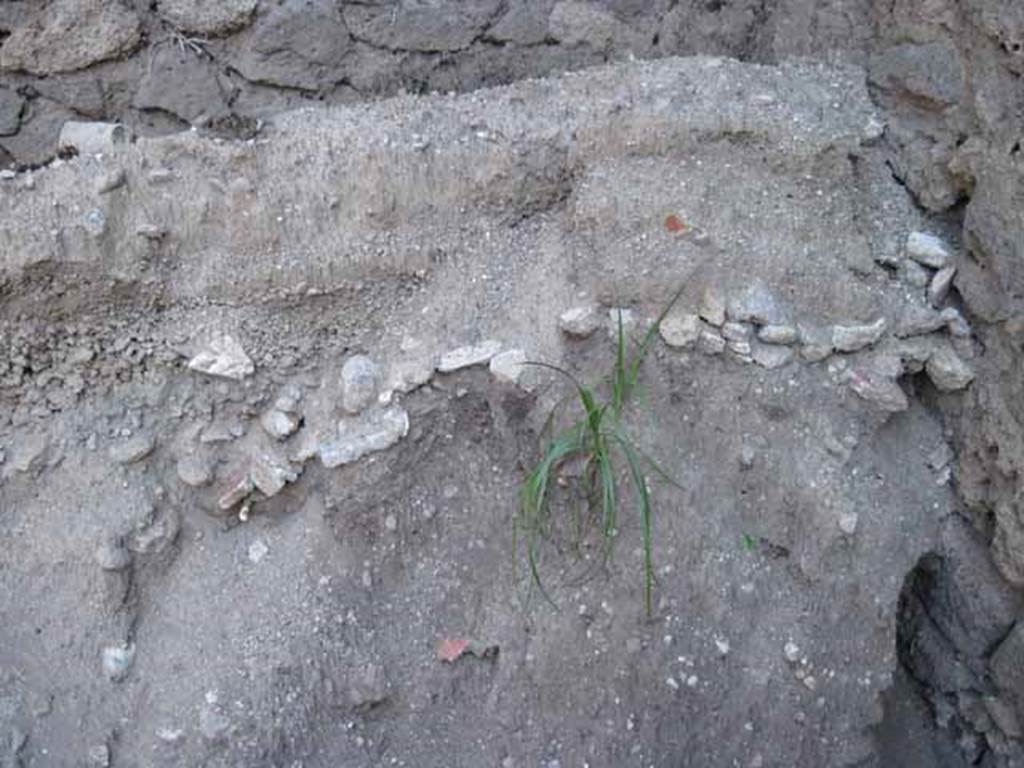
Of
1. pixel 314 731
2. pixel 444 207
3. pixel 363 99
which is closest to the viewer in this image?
pixel 314 731

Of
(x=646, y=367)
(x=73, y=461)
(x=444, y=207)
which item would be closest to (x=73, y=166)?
(x=73, y=461)

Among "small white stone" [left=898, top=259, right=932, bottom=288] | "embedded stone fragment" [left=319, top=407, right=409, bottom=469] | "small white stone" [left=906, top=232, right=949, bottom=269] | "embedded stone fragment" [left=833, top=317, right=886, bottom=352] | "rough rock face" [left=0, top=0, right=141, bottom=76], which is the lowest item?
"embedded stone fragment" [left=319, top=407, right=409, bottom=469]

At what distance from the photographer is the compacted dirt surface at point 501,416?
2.23 m

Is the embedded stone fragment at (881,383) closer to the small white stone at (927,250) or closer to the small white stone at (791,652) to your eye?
the small white stone at (927,250)

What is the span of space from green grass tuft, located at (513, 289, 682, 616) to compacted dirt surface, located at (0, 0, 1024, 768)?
22 mm

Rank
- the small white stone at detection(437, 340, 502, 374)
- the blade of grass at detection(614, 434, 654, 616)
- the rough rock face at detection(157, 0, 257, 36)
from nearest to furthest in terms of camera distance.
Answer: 1. the blade of grass at detection(614, 434, 654, 616)
2. the small white stone at detection(437, 340, 502, 374)
3. the rough rock face at detection(157, 0, 257, 36)

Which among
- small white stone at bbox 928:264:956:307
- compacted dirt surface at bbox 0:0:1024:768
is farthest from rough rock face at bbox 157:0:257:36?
small white stone at bbox 928:264:956:307

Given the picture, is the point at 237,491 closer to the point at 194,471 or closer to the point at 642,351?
the point at 194,471

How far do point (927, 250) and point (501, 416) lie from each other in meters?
0.95

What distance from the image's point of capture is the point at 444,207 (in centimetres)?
237

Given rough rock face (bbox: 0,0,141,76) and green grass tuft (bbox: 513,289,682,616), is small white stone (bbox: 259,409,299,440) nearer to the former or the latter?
green grass tuft (bbox: 513,289,682,616)

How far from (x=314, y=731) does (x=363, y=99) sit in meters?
1.36

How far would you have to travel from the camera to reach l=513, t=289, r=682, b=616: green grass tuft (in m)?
2.19

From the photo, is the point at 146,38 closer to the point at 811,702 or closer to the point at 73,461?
the point at 73,461
